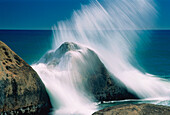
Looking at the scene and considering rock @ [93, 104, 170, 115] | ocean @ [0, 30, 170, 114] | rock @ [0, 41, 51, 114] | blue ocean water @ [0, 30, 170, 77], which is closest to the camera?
rock @ [93, 104, 170, 115]

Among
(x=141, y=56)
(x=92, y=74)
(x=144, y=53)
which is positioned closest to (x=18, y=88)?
(x=92, y=74)

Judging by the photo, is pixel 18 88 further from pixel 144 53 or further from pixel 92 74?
pixel 144 53

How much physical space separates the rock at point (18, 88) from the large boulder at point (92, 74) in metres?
2.09

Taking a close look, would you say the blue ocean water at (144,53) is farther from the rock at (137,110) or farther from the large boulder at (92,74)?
the rock at (137,110)

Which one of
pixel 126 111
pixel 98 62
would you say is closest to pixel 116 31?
pixel 98 62

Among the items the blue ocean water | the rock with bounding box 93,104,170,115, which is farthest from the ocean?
the rock with bounding box 93,104,170,115

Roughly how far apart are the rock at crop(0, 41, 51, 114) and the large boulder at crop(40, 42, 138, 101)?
2090 millimetres

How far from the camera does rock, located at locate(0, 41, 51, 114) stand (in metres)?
5.91

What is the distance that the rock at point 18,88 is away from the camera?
19.4ft

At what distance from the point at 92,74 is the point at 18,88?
356 cm

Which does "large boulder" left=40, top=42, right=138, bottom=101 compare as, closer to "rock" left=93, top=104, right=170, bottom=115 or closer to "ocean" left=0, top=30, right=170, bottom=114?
"ocean" left=0, top=30, right=170, bottom=114

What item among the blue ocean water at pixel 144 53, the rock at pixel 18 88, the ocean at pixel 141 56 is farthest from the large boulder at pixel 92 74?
the blue ocean water at pixel 144 53

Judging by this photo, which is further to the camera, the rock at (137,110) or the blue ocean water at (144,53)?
the blue ocean water at (144,53)

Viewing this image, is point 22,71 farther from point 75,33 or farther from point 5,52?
point 75,33
